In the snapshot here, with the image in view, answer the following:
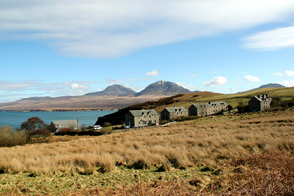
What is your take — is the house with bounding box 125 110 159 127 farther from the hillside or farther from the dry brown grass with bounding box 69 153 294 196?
the dry brown grass with bounding box 69 153 294 196

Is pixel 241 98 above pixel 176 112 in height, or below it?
above

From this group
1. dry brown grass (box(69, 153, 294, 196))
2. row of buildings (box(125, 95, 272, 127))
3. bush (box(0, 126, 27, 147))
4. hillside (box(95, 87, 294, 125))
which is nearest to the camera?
dry brown grass (box(69, 153, 294, 196))

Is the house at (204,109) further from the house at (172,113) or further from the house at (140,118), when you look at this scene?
the house at (140,118)

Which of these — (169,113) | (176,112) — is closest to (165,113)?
(169,113)

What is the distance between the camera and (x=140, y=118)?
77.6 meters

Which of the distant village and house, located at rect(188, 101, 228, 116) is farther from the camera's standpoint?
house, located at rect(188, 101, 228, 116)

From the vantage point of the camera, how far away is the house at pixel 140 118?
7581 centimetres

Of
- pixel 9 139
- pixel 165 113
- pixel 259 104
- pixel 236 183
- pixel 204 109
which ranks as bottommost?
pixel 165 113

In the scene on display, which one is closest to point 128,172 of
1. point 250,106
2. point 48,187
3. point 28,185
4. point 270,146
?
point 48,187

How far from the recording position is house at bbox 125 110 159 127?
75.8 m

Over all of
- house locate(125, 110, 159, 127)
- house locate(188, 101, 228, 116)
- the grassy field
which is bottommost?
house locate(125, 110, 159, 127)

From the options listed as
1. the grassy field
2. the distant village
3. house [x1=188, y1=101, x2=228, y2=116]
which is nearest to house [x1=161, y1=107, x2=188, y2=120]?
the distant village

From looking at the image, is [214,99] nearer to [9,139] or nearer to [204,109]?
[204,109]

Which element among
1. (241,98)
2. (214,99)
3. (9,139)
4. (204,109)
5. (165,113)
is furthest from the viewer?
(214,99)
